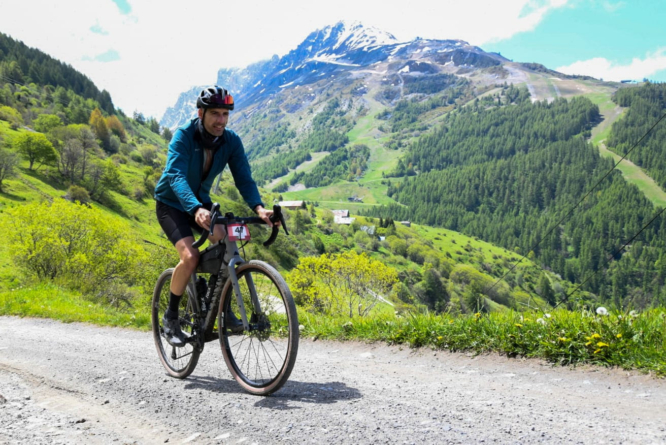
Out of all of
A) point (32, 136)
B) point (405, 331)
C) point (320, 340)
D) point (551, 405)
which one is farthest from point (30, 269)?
point (32, 136)

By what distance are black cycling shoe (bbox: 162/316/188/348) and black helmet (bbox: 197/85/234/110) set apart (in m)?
2.85

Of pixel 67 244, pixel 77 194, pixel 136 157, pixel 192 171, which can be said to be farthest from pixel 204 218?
pixel 136 157

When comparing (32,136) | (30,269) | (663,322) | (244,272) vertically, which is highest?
(32,136)

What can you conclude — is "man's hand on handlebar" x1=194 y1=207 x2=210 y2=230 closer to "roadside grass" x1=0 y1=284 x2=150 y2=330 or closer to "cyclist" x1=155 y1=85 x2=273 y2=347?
"cyclist" x1=155 y1=85 x2=273 y2=347

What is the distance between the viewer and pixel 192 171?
5469mm

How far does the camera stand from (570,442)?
10.4ft

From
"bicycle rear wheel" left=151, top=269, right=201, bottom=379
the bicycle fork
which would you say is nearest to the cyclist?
"bicycle rear wheel" left=151, top=269, right=201, bottom=379

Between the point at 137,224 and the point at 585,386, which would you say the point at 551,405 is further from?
the point at 137,224

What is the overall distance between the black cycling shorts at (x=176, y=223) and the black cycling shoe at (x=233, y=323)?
→ 108 cm

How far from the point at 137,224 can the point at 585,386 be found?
330ft

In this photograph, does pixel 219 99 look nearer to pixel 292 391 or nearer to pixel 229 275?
pixel 229 275

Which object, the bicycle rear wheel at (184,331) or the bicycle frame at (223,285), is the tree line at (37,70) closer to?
the bicycle rear wheel at (184,331)

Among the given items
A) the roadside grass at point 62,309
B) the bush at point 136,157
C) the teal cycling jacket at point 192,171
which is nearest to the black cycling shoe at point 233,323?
the teal cycling jacket at point 192,171

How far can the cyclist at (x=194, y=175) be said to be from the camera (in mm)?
5199
